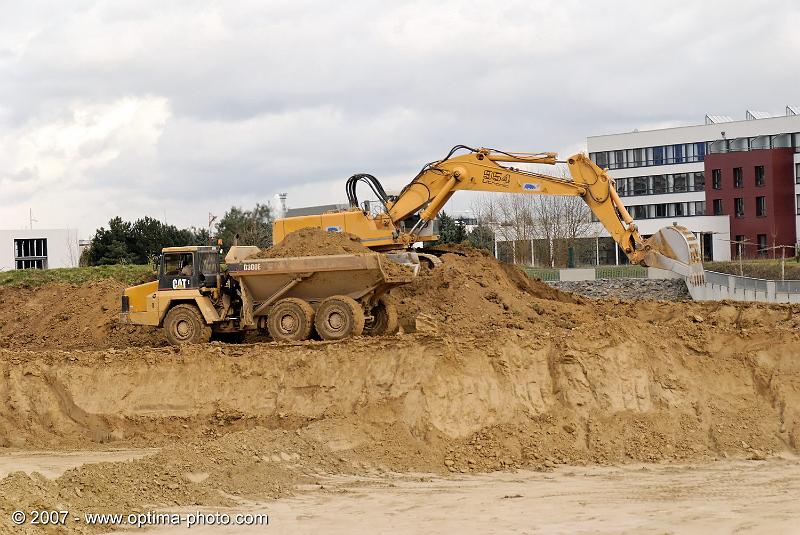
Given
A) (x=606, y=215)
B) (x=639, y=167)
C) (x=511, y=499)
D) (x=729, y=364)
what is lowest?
(x=511, y=499)

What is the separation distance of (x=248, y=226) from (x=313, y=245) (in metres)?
43.1

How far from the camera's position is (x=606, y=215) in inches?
865

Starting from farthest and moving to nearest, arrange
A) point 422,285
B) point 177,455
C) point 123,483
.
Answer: point 422,285
point 177,455
point 123,483

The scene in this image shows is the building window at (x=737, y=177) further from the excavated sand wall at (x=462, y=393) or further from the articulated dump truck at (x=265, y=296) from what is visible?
the excavated sand wall at (x=462, y=393)

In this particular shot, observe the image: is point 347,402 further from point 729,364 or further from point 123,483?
point 729,364

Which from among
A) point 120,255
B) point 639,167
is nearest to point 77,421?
point 120,255

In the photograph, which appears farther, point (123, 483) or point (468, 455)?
point (468, 455)

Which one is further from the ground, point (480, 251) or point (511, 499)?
point (480, 251)

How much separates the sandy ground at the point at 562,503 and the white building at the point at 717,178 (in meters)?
46.3

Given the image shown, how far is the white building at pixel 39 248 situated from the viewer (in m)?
66.8

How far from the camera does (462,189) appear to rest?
22672mm

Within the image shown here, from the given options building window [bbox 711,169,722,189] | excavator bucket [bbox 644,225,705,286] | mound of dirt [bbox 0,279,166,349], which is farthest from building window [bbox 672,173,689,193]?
excavator bucket [bbox 644,225,705,286]

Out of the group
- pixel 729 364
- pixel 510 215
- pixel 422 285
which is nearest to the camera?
pixel 729 364

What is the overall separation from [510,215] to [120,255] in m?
25.9
